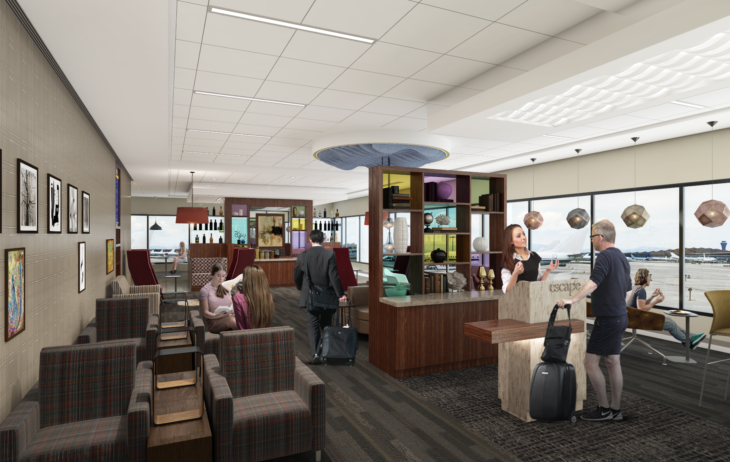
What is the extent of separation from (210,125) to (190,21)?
302cm

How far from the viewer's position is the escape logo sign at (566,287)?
151 inches

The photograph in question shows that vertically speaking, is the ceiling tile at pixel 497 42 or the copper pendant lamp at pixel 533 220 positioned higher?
the ceiling tile at pixel 497 42

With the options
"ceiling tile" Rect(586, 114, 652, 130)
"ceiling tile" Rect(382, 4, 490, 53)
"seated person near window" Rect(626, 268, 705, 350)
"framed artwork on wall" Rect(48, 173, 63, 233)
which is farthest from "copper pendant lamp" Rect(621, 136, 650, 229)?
"framed artwork on wall" Rect(48, 173, 63, 233)

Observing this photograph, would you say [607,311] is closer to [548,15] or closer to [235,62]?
[548,15]

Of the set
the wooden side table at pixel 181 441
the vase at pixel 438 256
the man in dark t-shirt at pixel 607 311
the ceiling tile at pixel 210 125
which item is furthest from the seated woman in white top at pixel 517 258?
the ceiling tile at pixel 210 125

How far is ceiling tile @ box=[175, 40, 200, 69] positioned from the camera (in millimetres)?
3596

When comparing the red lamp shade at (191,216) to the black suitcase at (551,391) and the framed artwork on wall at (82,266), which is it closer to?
the framed artwork on wall at (82,266)

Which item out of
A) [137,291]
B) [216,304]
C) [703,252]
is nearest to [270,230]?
→ [137,291]

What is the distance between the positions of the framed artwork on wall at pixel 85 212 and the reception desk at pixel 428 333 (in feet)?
11.4

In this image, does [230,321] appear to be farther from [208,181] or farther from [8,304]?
[208,181]

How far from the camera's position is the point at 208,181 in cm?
1162

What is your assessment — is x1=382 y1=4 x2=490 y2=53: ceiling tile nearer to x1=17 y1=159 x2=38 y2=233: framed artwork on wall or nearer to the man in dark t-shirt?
the man in dark t-shirt

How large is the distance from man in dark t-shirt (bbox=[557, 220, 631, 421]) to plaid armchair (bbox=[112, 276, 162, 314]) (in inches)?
220

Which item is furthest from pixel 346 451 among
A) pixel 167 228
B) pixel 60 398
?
pixel 167 228
